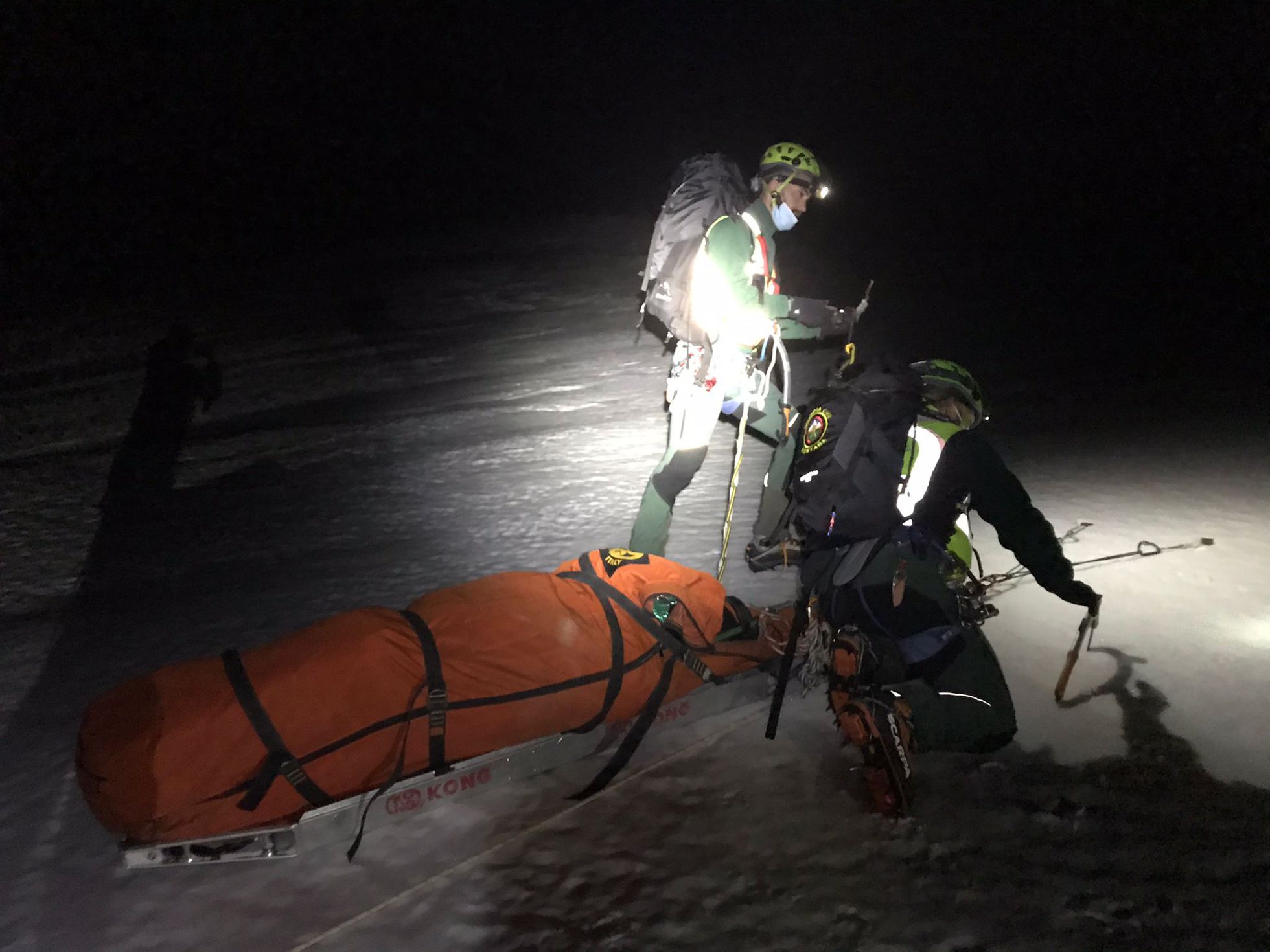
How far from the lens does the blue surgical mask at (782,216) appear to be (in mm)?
4746

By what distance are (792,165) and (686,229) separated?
2.40 ft

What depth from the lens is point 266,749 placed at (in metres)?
2.61

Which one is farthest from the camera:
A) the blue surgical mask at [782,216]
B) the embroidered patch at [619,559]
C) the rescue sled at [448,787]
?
the blue surgical mask at [782,216]

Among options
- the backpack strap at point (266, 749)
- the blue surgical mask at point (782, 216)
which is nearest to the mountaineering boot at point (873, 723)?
the backpack strap at point (266, 749)

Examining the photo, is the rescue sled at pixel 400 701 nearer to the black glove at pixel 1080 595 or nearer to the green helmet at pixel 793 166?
the black glove at pixel 1080 595

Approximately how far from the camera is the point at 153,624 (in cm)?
434

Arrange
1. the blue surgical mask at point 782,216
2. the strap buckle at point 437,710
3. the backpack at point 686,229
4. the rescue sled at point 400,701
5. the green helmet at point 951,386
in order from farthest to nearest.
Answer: the blue surgical mask at point 782,216
the backpack at point 686,229
the green helmet at point 951,386
the strap buckle at point 437,710
the rescue sled at point 400,701

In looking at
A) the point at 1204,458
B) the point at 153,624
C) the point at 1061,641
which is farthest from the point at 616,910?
the point at 1204,458

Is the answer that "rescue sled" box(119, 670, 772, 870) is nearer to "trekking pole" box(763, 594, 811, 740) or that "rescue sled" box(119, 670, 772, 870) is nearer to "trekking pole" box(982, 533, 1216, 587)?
"trekking pole" box(763, 594, 811, 740)

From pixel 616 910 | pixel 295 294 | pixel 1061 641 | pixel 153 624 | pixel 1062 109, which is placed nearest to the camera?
pixel 616 910

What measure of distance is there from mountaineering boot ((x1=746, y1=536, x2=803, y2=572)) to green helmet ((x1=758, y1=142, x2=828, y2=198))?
1.92m

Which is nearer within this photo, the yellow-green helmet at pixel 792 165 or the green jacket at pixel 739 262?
the green jacket at pixel 739 262

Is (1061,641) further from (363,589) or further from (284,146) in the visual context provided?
(284,146)

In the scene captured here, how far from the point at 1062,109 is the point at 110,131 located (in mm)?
24096
